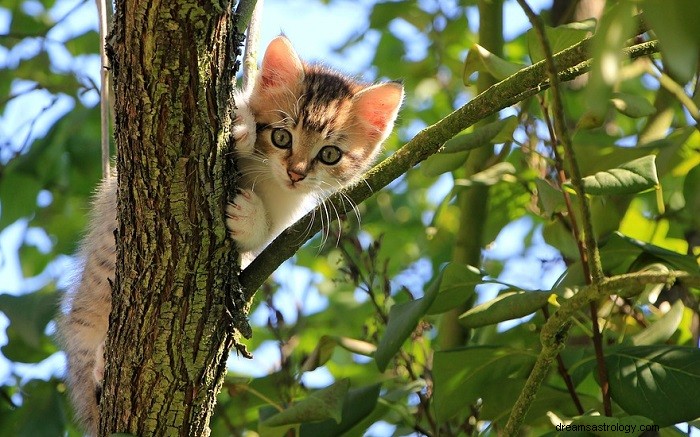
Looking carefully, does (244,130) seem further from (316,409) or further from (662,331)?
(662,331)

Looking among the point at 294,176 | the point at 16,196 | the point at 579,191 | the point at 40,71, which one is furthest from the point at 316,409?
the point at 40,71

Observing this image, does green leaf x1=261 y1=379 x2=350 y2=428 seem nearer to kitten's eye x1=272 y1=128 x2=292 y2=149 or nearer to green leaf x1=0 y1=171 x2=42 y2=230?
kitten's eye x1=272 y1=128 x2=292 y2=149

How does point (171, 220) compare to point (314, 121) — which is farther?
point (314, 121)

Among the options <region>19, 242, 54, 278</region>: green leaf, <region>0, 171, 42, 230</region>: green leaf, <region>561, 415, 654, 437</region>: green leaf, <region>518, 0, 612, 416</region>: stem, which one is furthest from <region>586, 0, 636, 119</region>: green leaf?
<region>19, 242, 54, 278</region>: green leaf

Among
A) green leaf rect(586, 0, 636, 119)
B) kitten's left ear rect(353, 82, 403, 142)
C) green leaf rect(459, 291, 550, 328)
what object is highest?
kitten's left ear rect(353, 82, 403, 142)

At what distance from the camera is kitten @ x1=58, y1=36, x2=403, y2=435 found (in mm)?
2691

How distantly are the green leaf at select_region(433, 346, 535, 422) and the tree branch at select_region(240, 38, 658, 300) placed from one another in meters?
0.52

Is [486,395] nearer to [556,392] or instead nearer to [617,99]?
[556,392]

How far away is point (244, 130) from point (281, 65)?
0.59 meters

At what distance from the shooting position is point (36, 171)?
11.3 feet

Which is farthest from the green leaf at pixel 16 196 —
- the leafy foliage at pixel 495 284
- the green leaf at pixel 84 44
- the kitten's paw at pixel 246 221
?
the kitten's paw at pixel 246 221

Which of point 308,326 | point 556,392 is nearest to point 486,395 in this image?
point 556,392

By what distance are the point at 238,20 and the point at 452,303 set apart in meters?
0.96

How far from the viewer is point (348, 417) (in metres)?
2.22
